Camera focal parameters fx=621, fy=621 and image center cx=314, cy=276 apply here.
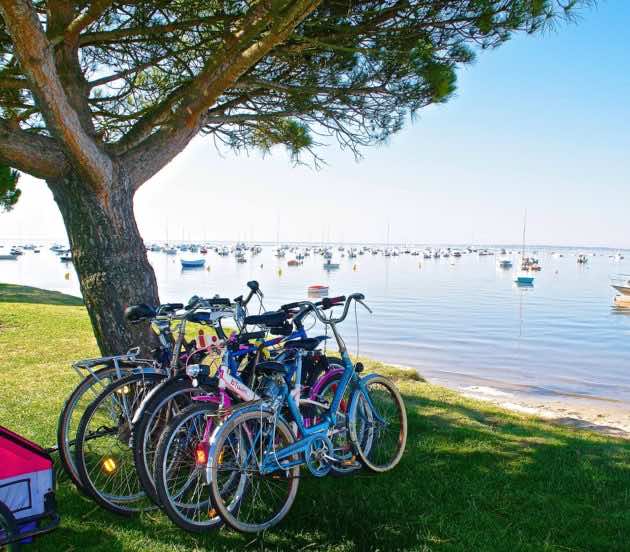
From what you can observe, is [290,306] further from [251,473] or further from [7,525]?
[7,525]

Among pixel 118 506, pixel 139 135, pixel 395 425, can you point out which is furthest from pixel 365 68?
pixel 118 506

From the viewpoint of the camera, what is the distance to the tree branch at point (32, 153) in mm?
4336

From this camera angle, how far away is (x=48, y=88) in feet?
13.6

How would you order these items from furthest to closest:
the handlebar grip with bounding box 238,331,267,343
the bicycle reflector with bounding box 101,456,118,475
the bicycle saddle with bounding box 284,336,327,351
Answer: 1. the bicycle saddle with bounding box 284,336,327,351
2. the bicycle reflector with bounding box 101,456,118,475
3. the handlebar grip with bounding box 238,331,267,343

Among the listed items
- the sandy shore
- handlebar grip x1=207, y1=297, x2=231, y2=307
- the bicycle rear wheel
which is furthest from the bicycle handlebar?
the sandy shore

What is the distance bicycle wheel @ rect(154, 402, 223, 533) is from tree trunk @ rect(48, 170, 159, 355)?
5.11ft

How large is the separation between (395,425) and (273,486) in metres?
1.26

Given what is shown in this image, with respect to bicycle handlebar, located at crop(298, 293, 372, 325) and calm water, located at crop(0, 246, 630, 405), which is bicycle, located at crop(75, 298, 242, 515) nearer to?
bicycle handlebar, located at crop(298, 293, 372, 325)

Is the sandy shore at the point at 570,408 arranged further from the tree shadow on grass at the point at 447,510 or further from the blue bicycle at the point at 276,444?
the blue bicycle at the point at 276,444

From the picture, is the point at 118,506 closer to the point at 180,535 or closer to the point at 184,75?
the point at 180,535

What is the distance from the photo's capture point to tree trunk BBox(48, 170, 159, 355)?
4566 mm

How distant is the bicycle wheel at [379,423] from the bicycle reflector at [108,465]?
1.52m

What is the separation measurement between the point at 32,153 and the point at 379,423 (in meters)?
3.11

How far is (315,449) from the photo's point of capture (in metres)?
3.69
